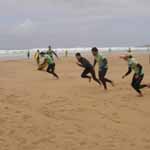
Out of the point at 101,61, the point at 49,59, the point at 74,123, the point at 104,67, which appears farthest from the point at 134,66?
the point at 49,59

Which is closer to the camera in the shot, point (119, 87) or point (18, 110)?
point (18, 110)

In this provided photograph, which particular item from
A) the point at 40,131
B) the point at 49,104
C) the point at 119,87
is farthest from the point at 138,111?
the point at 119,87

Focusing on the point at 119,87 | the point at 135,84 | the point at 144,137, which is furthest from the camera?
the point at 119,87

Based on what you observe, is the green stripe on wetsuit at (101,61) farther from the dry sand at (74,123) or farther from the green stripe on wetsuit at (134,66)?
the dry sand at (74,123)

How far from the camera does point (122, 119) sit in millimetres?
12328

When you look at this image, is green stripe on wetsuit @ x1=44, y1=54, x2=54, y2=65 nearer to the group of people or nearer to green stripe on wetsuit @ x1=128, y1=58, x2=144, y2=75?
the group of people

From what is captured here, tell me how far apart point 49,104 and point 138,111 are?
2.54 metres

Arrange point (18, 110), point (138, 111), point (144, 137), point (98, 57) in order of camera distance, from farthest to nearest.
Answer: point (98, 57), point (138, 111), point (18, 110), point (144, 137)

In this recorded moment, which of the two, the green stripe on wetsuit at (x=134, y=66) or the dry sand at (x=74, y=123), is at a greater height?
the green stripe on wetsuit at (x=134, y=66)

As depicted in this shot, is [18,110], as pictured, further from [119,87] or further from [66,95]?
[119,87]

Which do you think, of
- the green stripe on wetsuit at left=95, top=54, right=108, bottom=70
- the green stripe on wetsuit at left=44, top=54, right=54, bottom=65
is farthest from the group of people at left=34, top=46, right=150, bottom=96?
the green stripe on wetsuit at left=44, top=54, right=54, bottom=65

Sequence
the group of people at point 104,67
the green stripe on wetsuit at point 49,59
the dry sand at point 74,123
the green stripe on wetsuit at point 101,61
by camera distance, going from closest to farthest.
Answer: the dry sand at point 74,123
the group of people at point 104,67
the green stripe on wetsuit at point 101,61
the green stripe on wetsuit at point 49,59

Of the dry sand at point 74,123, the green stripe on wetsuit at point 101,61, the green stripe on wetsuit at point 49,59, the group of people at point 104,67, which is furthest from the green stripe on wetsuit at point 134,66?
the green stripe on wetsuit at point 49,59

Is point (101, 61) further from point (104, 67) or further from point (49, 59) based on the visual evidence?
point (49, 59)
